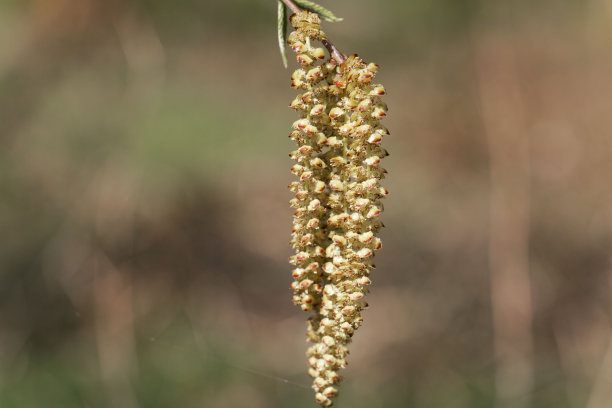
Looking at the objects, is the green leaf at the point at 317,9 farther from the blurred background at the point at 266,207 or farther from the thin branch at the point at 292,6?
the blurred background at the point at 266,207

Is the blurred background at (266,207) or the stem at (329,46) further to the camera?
the blurred background at (266,207)

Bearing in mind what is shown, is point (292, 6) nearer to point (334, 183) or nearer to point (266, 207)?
point (334, 183)

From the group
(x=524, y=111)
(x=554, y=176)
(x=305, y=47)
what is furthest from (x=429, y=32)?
(x=305, y=47)

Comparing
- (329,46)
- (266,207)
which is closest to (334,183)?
(329,46)

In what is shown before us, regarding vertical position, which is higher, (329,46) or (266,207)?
(266,207)

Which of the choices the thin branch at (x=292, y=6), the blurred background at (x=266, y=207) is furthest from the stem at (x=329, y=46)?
the blurred background at (x=266, y=207)

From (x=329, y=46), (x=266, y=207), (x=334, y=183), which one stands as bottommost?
(x=334, y=183)

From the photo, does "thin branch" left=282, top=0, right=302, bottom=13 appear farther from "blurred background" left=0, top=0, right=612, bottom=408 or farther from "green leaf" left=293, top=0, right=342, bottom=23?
"blurred background" left=0, top=0, right=612, bottom=408

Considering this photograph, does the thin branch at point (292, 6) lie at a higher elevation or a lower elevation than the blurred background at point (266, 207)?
lower
